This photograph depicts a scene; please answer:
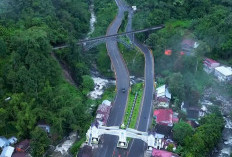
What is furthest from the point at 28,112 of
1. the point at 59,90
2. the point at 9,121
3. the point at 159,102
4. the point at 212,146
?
the point at 212,146

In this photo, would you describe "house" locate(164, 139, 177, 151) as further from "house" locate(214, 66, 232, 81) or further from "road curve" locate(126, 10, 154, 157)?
"house" locate(214, 66, 232, 81)

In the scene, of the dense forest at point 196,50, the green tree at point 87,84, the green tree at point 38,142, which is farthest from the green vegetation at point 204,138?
the green tree at point 87,84

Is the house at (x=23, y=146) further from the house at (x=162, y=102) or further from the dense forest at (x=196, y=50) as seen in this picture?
the house at (x=162, y=102)

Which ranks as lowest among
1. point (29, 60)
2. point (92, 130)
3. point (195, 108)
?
point (195, 108)

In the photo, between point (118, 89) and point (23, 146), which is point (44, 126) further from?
point (118, 89)

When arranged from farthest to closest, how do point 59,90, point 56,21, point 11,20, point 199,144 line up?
point 56,21 < point 11,20 < point 59,90 < point 199,144

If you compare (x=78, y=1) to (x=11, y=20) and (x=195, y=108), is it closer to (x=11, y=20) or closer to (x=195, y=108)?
(x=11, y=20)
